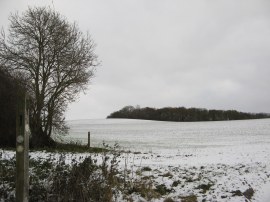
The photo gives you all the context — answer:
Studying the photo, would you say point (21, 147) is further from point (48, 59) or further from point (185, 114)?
point (185, 114)

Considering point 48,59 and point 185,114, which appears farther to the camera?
point 185,114

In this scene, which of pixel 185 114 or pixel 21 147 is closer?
pixel 21 147

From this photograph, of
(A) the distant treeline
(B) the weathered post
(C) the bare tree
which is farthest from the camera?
(A) the distant treeline

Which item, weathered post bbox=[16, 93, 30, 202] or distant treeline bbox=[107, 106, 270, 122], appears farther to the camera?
distant treeline bbox=[107, 106, 270, 122]

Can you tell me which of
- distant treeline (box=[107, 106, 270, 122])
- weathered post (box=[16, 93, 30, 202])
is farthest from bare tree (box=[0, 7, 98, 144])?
distant treeline (box=[107, 106, 270, 122])

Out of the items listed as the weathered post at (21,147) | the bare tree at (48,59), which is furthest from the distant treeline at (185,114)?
the weathered post at (21,147)

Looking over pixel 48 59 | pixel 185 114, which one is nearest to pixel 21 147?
pixel 48 59

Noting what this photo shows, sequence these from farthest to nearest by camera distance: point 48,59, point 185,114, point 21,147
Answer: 1. point 185,114
2. point 48,59
3. point 21,147

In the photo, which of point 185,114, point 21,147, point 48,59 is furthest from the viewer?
point 185,114

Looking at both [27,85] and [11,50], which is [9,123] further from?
[11,50]

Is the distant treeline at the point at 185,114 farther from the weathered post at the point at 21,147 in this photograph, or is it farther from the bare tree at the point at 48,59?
the weathered post at the point at 21,147

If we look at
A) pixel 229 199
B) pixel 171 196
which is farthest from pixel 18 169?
pixel 229 199

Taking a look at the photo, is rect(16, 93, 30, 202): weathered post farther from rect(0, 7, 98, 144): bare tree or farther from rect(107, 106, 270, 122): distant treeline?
rect(107, 106, 270, 122): distant treeline

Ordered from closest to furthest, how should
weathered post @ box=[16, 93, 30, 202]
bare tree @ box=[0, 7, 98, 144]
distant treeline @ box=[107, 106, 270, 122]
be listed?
1. weathered post @ box=[16, 93, 30, 202]
2. bare tree @ box=[0, 7, 98, 144]
3. distant treeline @ box=[107, 106, 270, 122]
